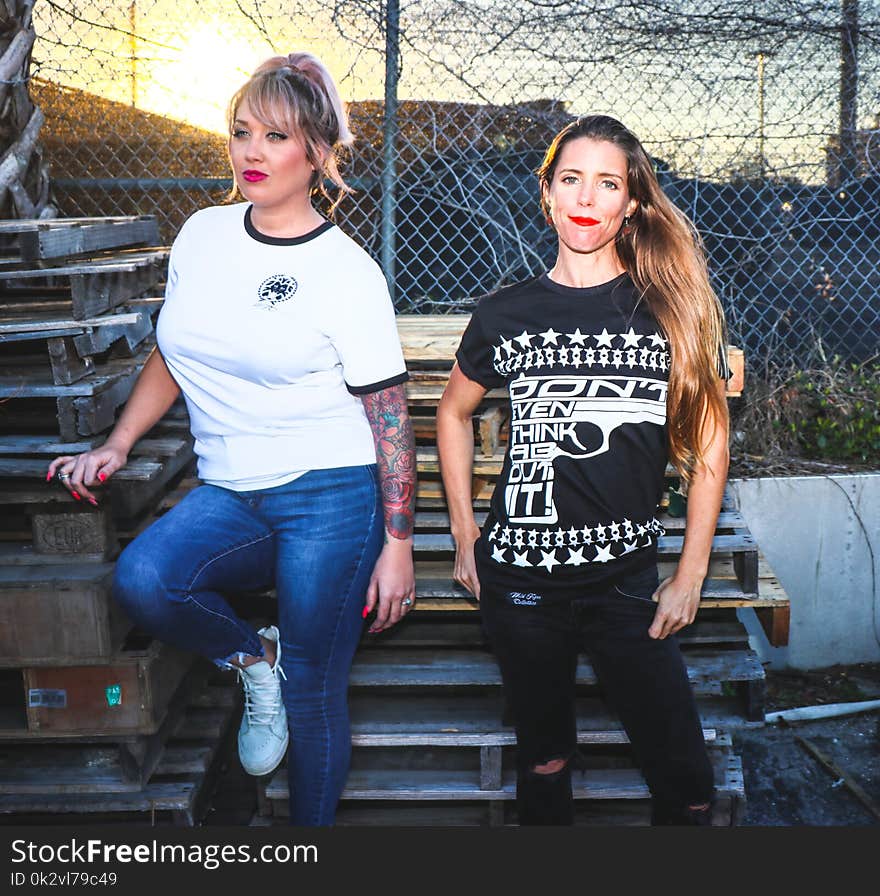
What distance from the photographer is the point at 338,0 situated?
488cm

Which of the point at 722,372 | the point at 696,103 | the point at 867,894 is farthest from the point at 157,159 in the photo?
the point at 867,894

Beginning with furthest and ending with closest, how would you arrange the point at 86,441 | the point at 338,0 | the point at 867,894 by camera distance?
the point at 338,0
the point at 86,441
the point at 867,894

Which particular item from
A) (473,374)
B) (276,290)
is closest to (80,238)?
(276,290)

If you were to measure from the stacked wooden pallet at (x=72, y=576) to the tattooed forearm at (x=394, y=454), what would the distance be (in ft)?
2.12

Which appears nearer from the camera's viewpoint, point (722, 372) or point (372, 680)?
point (722, 372)

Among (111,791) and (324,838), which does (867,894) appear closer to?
(324,838)

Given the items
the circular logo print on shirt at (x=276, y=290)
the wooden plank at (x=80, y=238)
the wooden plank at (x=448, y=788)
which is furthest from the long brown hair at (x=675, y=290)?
the wooden plank at (x=80, y=238)

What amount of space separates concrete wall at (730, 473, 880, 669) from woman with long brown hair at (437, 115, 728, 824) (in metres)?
2.21

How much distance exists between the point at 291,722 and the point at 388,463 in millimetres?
705

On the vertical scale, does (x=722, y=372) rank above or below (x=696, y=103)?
below

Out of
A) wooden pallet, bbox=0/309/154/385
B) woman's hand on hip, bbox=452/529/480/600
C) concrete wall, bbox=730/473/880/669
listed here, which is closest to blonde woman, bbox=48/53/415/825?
woman's hand on hip, bbox=452/529/480/600

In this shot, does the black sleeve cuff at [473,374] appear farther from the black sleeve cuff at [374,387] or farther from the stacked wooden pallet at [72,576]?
the stacked wooden pallet at [72,576]

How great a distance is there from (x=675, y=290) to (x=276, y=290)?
95cm

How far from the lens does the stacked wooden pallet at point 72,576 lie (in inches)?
102
